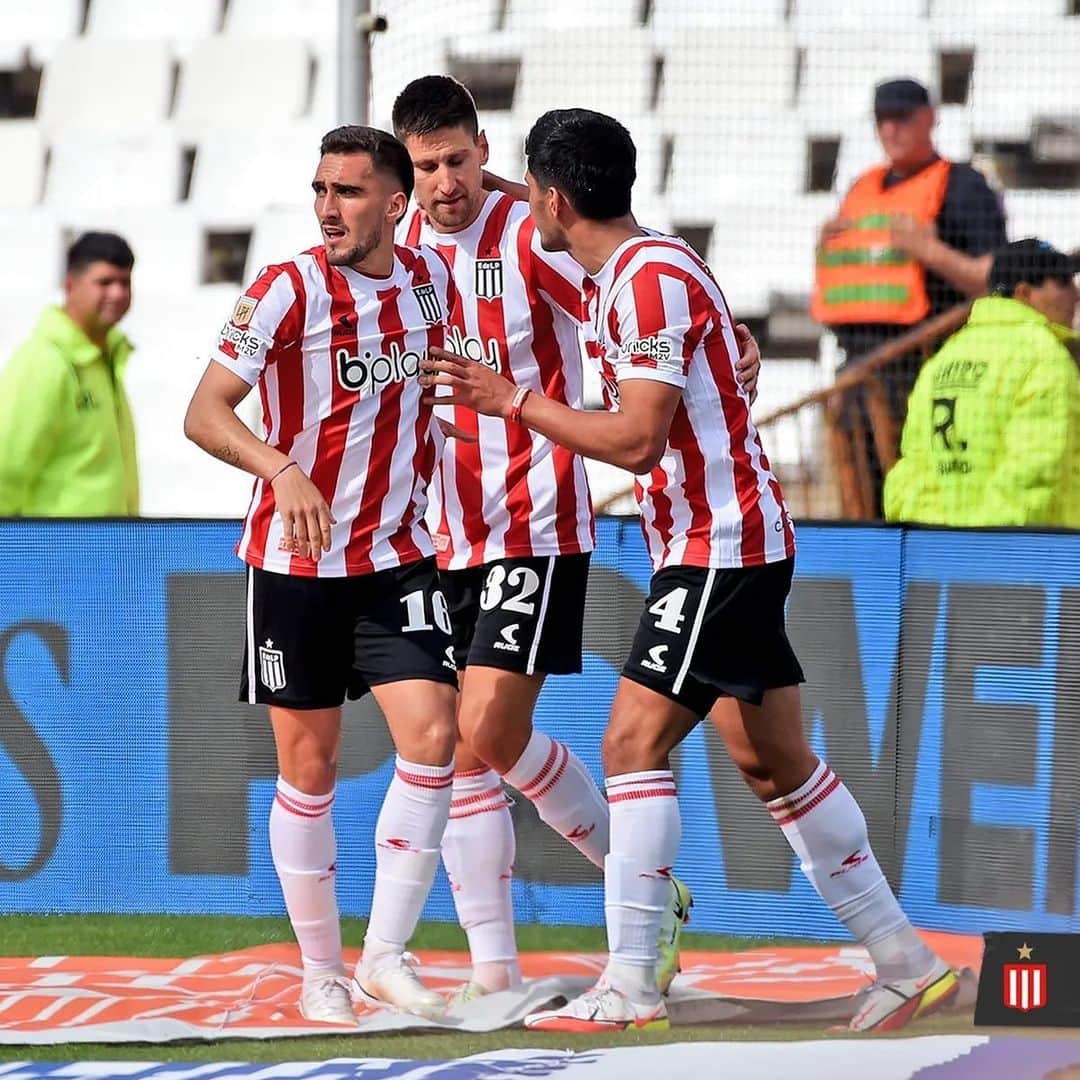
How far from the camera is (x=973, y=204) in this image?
7.32 meters

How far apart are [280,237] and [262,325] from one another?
350 inches

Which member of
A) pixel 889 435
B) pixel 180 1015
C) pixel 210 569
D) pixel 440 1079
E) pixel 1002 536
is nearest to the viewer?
pixel 440 1079

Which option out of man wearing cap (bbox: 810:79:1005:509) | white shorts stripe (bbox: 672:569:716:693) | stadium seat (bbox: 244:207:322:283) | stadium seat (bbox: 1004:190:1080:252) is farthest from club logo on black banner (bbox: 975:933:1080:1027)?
stadium seat (bbox: 244:207:322:283)

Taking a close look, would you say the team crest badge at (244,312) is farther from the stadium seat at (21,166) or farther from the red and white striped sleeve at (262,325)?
the stadium seat at (21,166)

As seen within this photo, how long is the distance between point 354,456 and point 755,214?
467cm

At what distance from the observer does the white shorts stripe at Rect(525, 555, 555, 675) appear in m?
4.80

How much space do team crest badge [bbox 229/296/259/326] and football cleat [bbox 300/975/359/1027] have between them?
1529mm

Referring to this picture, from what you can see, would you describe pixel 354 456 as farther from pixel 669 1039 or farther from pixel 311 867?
pixel 669 1039

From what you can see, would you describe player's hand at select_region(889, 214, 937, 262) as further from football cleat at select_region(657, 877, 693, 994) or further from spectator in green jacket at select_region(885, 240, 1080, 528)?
football cleat at select_region(657, 877, 693, 994)

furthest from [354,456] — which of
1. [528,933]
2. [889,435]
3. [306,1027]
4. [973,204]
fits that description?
[973,204]

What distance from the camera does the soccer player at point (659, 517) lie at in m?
4.23

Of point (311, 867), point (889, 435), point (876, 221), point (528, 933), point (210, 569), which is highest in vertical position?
point (876, 221)

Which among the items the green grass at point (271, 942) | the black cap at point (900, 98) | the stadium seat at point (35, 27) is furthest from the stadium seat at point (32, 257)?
the green grass at point (271, 942)

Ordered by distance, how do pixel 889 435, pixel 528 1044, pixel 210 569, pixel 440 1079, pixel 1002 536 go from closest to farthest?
pixel 440 1079
pixel 528 1044
pixel 1002 536
pixel 210 569
pixel 889 435
